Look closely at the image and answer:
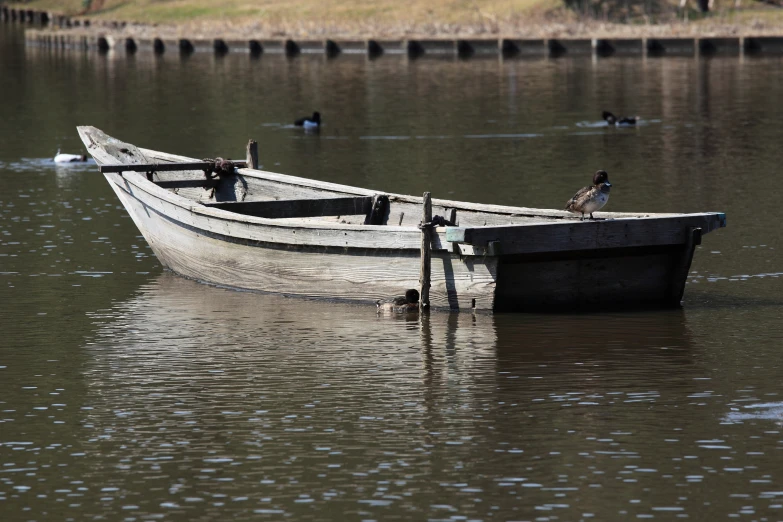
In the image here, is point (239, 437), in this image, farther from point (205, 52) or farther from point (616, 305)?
→ point (205, 52)

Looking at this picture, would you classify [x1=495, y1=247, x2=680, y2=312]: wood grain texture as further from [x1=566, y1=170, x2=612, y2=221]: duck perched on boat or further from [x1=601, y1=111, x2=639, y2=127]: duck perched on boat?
[x1=601, y1=111, x2=639, y2=127]: duck perched on boat

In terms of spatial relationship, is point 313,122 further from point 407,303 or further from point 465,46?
point 465,46

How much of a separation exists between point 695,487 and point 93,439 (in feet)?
14.1

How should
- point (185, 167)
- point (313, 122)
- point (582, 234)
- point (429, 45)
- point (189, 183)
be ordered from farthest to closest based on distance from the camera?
1. point (429, 45)
2. point (313, 122)
3. point (189, 183)
4. point (185, 167)
5. point (582, 234)

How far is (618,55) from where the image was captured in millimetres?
58375

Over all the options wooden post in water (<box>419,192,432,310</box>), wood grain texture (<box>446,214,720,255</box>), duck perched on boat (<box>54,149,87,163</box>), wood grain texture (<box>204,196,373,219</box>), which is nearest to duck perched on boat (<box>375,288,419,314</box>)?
wooden post in water (<box>419,192,432,310</box>)

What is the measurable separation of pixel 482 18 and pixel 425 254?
57.0 metres

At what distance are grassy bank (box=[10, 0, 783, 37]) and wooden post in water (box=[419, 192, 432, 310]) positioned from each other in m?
49.3

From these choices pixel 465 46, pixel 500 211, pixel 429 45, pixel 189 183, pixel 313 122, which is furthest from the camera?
pixel 429 45

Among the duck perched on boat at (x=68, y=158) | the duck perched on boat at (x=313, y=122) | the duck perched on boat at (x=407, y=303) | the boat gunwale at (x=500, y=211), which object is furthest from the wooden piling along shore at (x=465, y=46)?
the duck perched on boat at (x=407, y=303)

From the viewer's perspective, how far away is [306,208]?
16297 mm

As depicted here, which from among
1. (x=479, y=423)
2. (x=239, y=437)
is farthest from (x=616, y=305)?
(x=239, y=437)

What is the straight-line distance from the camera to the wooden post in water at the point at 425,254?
1384 cm

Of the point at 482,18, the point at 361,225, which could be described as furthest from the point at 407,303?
the point at 482,18
